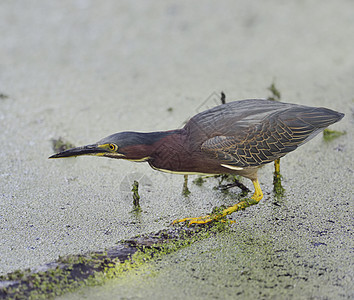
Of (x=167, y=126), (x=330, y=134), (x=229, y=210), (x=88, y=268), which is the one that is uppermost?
(x=167, y=126)

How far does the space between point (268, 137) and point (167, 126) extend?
126cm

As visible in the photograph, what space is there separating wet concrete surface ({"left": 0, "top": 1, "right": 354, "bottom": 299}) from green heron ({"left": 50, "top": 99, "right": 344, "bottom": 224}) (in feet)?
0.96

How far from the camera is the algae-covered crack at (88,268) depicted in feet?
7.22

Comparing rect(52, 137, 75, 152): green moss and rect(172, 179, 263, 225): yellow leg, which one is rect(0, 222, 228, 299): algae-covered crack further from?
rect(52, 137, 75, 152): green moss

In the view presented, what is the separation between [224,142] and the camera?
9.36ft

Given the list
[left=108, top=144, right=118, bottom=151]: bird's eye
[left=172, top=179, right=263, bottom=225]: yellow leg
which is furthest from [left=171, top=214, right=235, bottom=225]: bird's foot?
[left=108, top=144, right=118, bottom=151]: bird's eye

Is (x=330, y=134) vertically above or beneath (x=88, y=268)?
above

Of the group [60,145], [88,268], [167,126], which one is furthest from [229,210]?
[60,145]

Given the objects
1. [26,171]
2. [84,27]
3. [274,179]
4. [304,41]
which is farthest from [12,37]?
[274,179]

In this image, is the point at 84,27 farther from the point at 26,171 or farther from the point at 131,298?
the point at 131,298

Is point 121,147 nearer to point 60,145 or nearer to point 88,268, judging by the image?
point 88,268

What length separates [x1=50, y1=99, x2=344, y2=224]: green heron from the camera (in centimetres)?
279

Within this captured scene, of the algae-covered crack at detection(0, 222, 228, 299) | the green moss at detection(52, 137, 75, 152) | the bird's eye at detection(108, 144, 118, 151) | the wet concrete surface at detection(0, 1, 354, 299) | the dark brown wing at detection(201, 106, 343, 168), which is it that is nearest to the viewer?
the algae-covered crack at detection(0, 222, 228, 299)

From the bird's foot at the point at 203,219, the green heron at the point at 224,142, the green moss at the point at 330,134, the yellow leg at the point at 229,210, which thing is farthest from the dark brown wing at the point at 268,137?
the green moss at the point at 330,134
